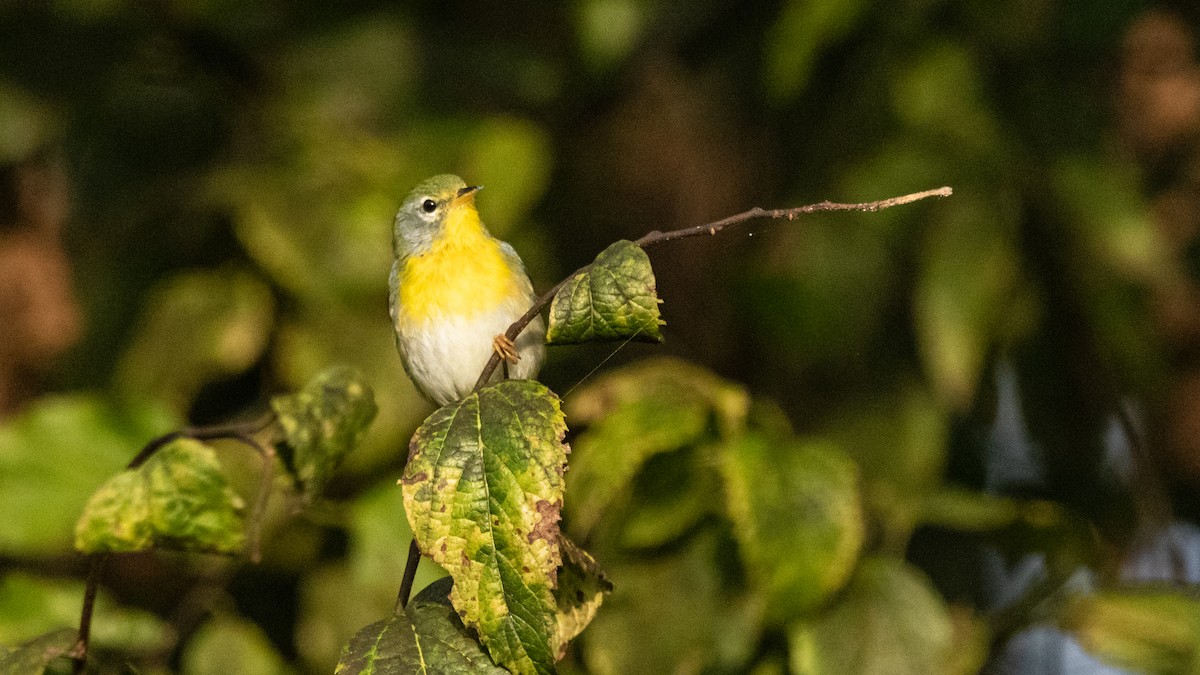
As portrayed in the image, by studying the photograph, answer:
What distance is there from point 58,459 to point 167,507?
35.3 inches

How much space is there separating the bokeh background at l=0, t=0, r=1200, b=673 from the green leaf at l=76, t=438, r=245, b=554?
68 centimetres

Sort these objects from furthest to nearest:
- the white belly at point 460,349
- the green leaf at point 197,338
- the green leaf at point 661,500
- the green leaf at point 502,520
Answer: the green leaf at point 197,338 → the green leaf at point 661,500 → the white belly at point 460,349 → the green leaf at point 502,520

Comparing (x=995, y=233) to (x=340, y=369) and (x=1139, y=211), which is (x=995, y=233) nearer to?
(x=1139, y=211)

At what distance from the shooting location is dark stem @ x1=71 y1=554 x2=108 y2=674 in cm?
104

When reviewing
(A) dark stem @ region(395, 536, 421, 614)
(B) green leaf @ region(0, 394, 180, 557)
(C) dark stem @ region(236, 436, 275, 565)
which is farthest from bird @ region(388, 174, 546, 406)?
(B) green leaf @ region(0, 394, 180, 557)

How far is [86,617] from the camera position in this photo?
105 cm

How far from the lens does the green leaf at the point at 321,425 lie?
1.18 meters

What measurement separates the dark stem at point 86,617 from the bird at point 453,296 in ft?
1.30

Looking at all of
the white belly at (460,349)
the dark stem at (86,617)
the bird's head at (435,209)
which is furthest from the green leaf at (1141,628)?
the dark stem at (86,617)

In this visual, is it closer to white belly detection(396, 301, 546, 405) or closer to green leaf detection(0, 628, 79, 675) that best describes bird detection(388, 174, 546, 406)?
white belly detection(396, 301, 546, 405)

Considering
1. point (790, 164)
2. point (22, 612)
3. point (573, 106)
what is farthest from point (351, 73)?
point (22, 612)

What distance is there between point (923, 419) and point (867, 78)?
27.8 inches

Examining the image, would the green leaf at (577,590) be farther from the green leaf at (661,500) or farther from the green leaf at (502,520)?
the green leaf at (661,500)

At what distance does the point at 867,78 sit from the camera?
96.0 inches
